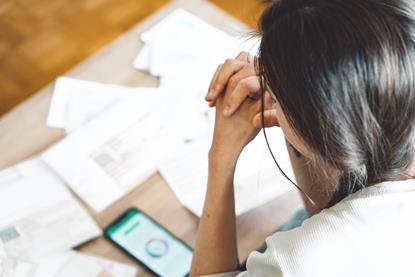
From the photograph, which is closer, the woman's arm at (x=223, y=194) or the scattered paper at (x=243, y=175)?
the woman's arm at (x=223, y=194)

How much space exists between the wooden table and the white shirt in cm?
29

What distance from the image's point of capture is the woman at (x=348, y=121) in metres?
0.50

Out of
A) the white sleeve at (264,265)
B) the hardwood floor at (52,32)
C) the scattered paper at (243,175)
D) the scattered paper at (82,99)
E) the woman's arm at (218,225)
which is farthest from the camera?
the hardwood floor at (52,32)

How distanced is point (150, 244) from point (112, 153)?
0.68 ft

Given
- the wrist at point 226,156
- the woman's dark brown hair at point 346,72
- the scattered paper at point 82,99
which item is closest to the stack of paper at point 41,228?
the scattered paper at point 82,99

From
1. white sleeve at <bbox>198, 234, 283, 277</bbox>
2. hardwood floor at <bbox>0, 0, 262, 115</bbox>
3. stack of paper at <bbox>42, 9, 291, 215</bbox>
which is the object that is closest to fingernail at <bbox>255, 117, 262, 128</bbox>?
stack of paper at <bbox>42, 9, 291, 215</bbox>

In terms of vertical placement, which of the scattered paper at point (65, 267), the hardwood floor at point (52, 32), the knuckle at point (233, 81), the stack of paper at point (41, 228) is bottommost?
the hardwood floor at point (52, 32)

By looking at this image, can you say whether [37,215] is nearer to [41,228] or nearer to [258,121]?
[41,228]

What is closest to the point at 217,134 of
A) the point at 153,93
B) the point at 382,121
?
the point at 153,93

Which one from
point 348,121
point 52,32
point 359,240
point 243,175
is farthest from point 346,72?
point 52,32

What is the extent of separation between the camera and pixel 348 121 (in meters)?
0.52

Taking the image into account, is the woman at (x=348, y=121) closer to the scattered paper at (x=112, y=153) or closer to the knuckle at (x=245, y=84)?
the knuckle at (x=245, y=84)

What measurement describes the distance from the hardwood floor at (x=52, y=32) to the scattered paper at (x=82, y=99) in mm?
949

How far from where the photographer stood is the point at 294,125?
56cm
